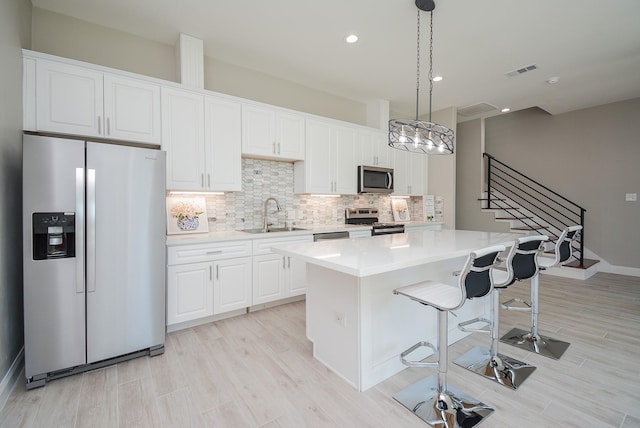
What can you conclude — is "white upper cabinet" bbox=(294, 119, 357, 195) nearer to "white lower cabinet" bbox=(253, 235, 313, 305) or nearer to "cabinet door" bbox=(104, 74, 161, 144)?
"white lower cabinet" bbox=(253, 235, 313, 305)

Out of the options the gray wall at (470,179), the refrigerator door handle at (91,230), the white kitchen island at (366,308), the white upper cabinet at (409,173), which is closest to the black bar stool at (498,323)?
the white kitchen island at (366,308)

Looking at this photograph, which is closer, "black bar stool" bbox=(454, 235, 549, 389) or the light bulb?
"black bar stool" bbox=(454, 235, 549, 389)

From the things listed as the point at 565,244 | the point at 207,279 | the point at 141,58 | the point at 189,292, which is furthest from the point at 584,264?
the point at 141,58

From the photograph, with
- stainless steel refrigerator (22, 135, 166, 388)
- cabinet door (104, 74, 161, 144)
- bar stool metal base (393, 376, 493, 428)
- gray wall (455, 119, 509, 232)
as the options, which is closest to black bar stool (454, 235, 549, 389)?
bar stool metal base (393, 376, 493, 428)

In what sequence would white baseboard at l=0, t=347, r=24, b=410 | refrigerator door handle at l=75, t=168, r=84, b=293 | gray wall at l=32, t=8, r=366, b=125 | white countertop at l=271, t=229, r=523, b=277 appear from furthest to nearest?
gray wall at l=32, t=8, r=366, b=125
refrigerator door handle at l=75, t=168, r=84, b=293
white baseboard at l=0, t=347, r=24, b=410
white countertop at l=271, t=229, r=523, b=277

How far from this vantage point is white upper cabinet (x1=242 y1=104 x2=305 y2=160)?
137 inches

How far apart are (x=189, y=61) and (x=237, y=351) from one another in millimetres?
2934

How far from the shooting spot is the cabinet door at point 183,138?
9.68 ft

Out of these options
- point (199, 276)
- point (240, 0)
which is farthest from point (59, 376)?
point (240, 0)

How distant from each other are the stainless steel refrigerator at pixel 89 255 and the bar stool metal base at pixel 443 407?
6.46 feet

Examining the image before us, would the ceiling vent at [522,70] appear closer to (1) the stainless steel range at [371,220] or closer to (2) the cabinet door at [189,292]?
(1) the stainless steel range at [371,220]

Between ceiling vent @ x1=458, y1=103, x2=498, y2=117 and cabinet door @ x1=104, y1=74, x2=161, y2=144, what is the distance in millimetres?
4976

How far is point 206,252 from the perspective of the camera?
9.65 ft

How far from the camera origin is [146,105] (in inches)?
111
